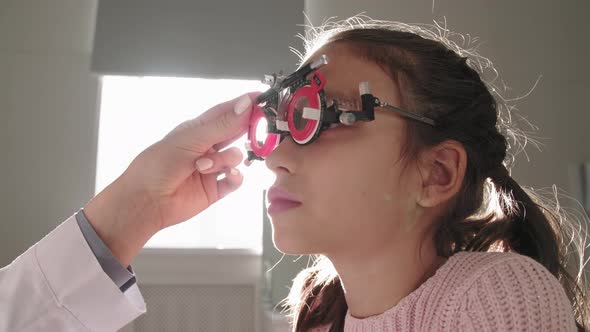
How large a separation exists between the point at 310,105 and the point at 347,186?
126mm

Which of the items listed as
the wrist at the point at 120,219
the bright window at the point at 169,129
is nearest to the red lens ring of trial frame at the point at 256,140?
the wrist at the point at 120,219

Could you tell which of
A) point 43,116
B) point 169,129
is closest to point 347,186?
point 169,129

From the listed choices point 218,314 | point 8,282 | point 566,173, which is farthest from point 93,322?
point 566,173

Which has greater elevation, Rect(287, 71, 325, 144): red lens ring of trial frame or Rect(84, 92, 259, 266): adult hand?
Rect(287, 71, 325, 144): red lens ring of trial frame

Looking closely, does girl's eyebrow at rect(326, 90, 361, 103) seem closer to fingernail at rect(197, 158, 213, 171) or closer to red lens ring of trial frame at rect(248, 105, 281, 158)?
red lens ring of trial frame at rect(248, 105, 281, 158)

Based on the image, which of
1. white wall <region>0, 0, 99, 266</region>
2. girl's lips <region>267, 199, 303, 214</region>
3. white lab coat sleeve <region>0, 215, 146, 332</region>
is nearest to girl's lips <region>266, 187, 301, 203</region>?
girl's lips <region>267, 199, 303, 214</region>

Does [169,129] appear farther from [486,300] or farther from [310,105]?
[486,300]

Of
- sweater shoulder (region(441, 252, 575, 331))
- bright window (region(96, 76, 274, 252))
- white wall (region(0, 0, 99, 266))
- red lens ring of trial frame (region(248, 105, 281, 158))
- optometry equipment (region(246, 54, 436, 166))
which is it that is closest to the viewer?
sweater shoulder (region(441, 252, 575, 331))

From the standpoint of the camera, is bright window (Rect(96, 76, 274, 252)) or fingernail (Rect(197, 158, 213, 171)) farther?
bright window (Rect(96, 76, 274, 252))

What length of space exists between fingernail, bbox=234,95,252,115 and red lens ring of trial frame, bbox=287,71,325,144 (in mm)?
109

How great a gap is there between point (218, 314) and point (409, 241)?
1.77m

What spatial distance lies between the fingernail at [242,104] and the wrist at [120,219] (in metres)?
0.22

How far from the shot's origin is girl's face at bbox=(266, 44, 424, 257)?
74 centimetres

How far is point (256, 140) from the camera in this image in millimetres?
853
